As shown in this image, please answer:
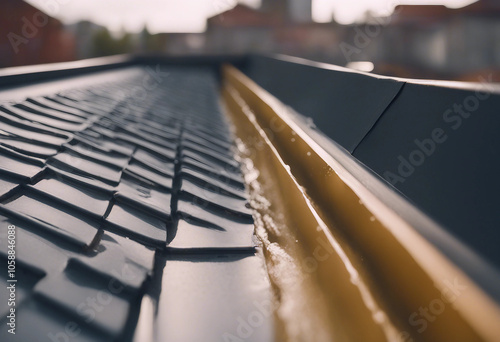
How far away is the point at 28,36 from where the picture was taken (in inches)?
818

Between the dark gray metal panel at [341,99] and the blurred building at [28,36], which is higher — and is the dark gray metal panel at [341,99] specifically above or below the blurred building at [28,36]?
above

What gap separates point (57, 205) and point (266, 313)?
3.10 ft

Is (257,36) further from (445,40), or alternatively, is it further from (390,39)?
(445,40)

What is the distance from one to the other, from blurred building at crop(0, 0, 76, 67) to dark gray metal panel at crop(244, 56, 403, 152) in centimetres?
1914

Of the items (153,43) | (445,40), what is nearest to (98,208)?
(445,40)

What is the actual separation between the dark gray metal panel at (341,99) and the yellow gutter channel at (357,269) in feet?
1.15

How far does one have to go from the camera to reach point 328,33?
1304 inches

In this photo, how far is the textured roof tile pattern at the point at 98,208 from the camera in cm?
121

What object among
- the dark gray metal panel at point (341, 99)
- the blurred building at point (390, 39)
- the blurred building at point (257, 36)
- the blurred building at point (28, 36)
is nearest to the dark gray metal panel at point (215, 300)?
the dark gray metal panel at point (341, 99)

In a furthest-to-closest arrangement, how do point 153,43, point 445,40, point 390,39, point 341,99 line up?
1. point 153,43
2. point 390,39
3. point 445,40
4. point 341,99

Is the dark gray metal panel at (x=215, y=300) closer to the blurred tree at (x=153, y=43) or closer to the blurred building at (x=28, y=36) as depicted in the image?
the blurred building at (x=28, y=36)

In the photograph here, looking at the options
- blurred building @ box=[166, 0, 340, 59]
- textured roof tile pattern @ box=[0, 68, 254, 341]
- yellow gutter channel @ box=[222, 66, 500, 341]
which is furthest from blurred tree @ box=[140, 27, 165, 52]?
yellow gutter channel @ box=[222, 66, 500, 341]

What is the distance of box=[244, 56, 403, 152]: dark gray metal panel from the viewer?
2.09m

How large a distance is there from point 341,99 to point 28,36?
2212 cm
